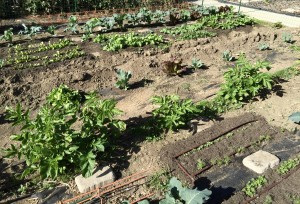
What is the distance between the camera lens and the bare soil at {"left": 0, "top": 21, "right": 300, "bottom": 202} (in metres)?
5.77

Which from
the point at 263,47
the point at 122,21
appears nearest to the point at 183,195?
the point at 263,47

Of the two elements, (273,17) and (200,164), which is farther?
(273,17)

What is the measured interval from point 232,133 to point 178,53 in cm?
418

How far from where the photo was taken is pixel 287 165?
16.8 feet

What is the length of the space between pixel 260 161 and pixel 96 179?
2716 millimetres

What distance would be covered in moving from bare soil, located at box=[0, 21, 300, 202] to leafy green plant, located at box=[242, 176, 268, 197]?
1414mm

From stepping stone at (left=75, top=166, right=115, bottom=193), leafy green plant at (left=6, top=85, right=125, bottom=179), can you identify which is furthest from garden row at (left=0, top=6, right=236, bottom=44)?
stepping stone at (left=75, top=166, right=115, bottom=193)

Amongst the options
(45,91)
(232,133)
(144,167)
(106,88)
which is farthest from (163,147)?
(45,91)

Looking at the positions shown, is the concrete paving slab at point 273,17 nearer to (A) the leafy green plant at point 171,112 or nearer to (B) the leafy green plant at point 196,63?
(B) the leafy green plant at point 196,63

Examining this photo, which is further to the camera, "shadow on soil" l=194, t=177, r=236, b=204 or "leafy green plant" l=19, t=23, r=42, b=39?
"leafy green plant" l=19, t=23, r=42, b=39

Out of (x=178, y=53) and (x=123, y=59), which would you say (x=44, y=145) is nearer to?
(x=123, y=59)

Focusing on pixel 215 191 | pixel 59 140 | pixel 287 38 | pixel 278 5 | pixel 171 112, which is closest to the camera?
pixel 59 140

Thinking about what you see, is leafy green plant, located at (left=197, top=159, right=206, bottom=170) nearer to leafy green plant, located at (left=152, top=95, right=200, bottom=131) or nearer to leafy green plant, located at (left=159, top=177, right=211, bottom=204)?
leafy green plant, located at (left=152, top=95, right=200, bottom=131)

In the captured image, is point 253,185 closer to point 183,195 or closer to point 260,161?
point 260,161
